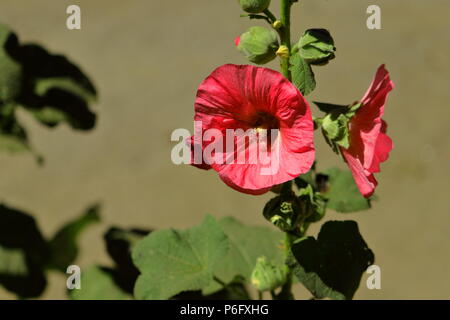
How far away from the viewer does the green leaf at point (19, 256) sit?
49.2 inches

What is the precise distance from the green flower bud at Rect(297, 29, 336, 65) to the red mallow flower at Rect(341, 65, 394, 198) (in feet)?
0.26

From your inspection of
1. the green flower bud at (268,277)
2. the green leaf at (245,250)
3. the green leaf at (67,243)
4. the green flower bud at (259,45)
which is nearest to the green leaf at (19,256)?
the green leaf at (67,243)

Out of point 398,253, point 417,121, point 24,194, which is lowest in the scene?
point 398,253

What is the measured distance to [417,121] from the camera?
280 cm

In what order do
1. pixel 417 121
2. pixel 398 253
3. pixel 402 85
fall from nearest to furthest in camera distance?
pixel 398 253 < pixel 417 121 < pixel 402 85

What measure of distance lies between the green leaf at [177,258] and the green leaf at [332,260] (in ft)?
0.56

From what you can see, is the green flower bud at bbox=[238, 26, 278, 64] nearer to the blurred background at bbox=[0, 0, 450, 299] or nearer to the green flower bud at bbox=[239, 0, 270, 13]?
the green flower bud at bbox=[239, 0, 270, 13]

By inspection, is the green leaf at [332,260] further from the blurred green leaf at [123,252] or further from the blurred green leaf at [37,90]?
the blurred green leaf at [37,90]

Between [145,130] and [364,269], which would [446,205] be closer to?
[145,130]

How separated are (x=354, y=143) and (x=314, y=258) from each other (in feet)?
0.52

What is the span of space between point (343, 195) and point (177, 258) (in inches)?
11.1

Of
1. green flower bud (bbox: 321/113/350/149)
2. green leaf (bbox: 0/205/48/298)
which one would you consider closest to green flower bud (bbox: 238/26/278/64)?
green flower bud (bbox: 321/113/350/149)
